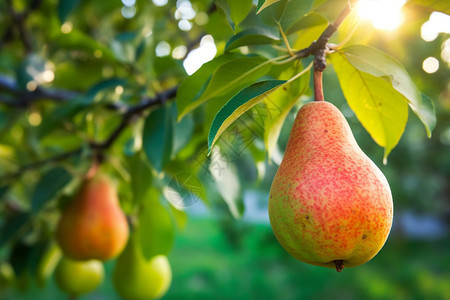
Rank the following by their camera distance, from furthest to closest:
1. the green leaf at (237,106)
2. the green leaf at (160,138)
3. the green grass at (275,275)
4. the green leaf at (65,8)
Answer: the green grass at (275,275), the green leaf at (65,8), the green leaf at (160,138), the green leaf at (237,106)

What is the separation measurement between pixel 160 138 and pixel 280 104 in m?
0.33

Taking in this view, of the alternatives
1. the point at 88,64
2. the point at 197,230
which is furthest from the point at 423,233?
the point at 88,64

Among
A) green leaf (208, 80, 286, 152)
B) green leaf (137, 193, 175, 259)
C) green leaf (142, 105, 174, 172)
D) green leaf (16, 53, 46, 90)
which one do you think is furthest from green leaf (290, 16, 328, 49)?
green leaf (16, 53, 46, 90)

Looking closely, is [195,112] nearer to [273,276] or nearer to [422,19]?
[422,19]

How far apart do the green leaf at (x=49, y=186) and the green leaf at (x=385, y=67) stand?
78cm

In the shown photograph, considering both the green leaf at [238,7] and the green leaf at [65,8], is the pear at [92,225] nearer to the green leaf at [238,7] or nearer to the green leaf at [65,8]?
the green leaf at [65,8]

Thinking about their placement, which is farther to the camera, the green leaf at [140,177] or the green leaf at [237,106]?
the green leaf at [140,177]

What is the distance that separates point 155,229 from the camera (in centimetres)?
106

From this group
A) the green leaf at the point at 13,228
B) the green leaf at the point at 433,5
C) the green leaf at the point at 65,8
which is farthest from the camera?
the green leaf at the point at 13,228

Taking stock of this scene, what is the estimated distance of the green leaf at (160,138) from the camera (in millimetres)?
828

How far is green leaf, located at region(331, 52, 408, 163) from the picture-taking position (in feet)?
1.78

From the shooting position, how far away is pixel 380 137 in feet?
1.89

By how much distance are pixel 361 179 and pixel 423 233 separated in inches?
291

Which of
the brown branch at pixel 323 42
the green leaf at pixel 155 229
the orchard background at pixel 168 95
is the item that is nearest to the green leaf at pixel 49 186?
the orchard background at pixel 168 95
